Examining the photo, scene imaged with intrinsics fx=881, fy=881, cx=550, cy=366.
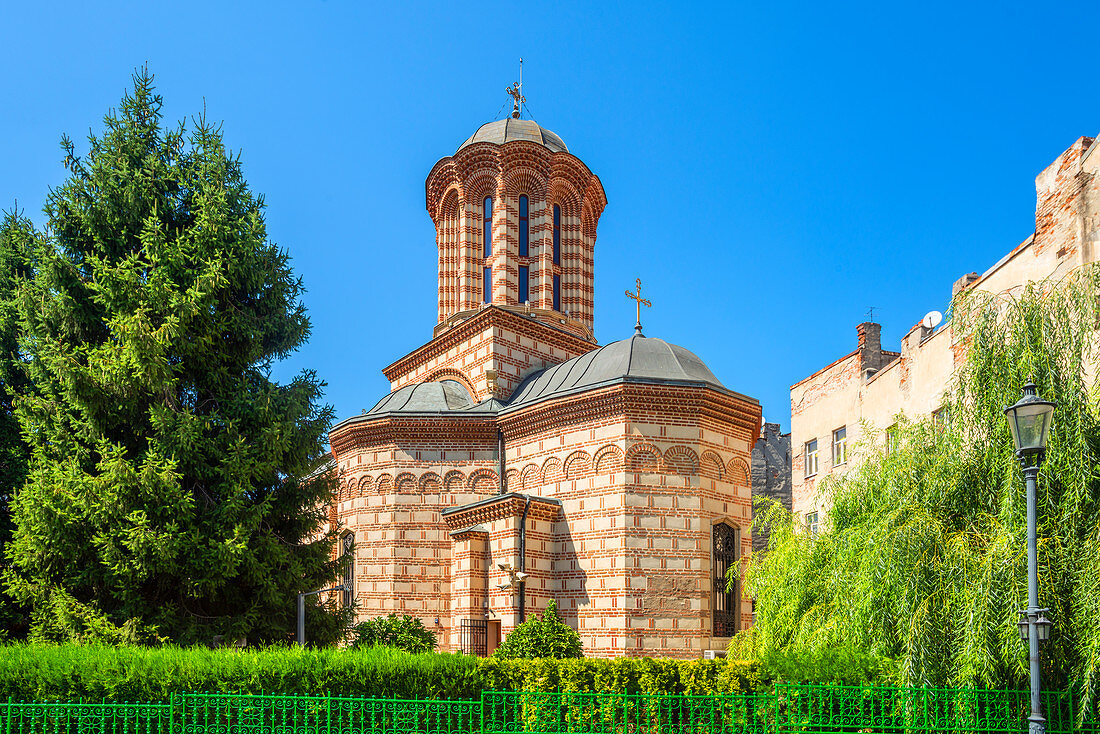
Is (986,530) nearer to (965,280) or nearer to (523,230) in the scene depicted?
(965,280)

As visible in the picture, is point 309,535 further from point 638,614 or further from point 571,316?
point 571,316

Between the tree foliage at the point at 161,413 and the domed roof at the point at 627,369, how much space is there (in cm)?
715

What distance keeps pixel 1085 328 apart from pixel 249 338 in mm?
10310

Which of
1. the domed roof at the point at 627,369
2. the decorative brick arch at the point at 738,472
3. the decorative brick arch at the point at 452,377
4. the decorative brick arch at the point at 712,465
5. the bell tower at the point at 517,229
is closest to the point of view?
the decorative brick arch at the point at 712,465

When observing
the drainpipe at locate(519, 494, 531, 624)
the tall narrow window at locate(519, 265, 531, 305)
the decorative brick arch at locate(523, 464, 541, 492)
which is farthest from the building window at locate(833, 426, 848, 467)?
the tall narrow window at locate(519, 265, 531, 305)

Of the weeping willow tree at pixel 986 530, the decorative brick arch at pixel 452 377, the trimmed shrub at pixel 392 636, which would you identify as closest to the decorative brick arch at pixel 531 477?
the decorative brick arch at pixel 452 377

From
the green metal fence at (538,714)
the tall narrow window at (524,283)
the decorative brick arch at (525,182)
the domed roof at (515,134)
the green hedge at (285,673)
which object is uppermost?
the domed roof at (515,134)

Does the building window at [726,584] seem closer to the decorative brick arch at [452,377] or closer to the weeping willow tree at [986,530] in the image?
the weeping willow tree at [986,530]

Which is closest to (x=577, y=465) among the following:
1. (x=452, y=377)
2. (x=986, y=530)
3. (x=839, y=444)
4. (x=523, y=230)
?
(x=452, y=377)

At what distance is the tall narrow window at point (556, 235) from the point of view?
79.5ft

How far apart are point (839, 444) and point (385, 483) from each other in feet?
33.3

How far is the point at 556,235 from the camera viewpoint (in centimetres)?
2438

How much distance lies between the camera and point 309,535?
12773 mm

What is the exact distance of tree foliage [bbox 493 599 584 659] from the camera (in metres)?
14.7
